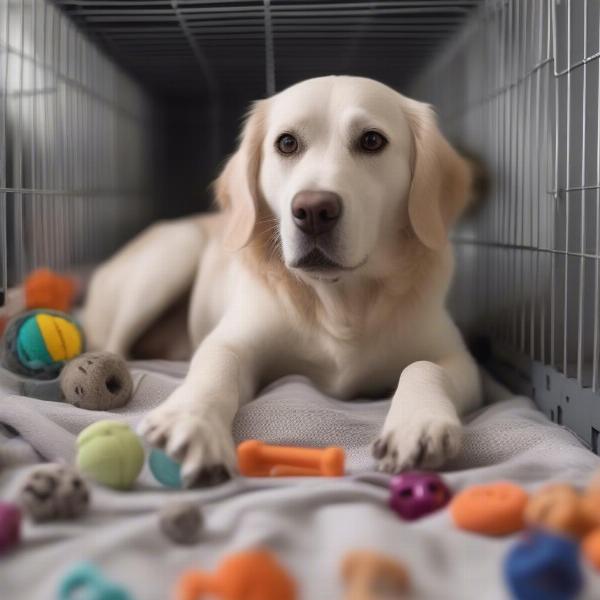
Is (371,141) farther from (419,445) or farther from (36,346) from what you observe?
(36,346)

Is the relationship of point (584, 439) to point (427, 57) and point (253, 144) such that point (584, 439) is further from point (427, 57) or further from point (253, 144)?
point (427, 57)

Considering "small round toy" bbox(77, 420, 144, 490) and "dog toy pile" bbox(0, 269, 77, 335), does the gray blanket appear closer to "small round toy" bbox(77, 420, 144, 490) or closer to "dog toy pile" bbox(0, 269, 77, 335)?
"small round toy" bbox(77, 420, 144, 490)

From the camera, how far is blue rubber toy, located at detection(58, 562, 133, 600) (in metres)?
0.78

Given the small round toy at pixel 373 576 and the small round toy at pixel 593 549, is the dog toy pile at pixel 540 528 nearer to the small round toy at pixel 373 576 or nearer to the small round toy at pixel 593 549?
the small round toy at pixel 593 549

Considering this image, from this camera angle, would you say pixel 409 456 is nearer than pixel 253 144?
Yes

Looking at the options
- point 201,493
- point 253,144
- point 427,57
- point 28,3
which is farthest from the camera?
point 427,57

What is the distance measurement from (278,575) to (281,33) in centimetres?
192

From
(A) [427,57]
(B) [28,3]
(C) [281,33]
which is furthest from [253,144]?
(A) [427,57]

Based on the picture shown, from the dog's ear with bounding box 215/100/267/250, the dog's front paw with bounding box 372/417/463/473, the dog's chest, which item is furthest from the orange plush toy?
the dog's front paw with bounding box 372/417/463/473

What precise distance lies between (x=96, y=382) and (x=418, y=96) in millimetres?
2076

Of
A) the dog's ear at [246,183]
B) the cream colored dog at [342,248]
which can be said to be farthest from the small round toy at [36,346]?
the dog's ear at [246,183]

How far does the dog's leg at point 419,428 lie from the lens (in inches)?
46.4

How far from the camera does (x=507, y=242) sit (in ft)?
6.84

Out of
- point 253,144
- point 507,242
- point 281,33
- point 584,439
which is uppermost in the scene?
point 281,33
